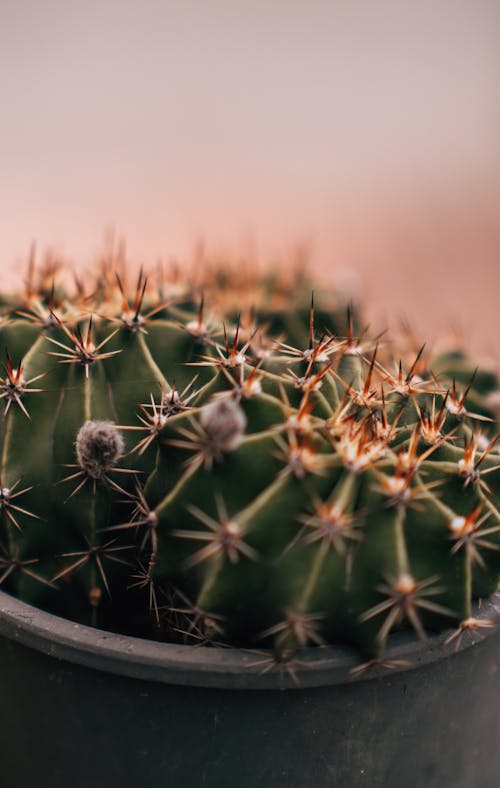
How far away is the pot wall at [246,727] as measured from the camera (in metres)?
0.87

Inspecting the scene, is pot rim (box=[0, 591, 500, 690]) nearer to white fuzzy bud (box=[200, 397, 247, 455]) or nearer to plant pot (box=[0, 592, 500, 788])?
plant pot (box=[0, 592, 500, 788])

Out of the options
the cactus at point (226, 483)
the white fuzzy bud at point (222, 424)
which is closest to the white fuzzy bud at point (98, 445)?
the cactus at point (226, 483)

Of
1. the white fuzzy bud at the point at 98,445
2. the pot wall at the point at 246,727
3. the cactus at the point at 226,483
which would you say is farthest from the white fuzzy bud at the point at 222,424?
the pot wall at the point at 246,727

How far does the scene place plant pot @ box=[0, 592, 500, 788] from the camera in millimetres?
842

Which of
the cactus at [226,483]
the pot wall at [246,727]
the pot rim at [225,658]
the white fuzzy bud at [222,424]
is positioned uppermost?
the white fuzzy bud at [222,424]

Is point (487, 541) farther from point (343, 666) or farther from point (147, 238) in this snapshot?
point (147, 238)

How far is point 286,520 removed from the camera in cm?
80

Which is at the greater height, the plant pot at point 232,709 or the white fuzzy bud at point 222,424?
the white fuzzy bud at point 222,424

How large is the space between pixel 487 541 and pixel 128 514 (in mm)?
428

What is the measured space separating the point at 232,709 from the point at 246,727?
3 cm

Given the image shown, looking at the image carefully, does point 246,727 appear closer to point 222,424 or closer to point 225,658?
point 225,658

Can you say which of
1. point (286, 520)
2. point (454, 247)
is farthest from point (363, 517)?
point (454, 247)

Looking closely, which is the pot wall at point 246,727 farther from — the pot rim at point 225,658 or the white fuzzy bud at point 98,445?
the white fuzzy bud at point 98,445

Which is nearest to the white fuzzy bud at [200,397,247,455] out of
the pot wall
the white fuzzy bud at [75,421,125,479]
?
the white fuzzy bud at [75,421,125,479]
